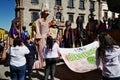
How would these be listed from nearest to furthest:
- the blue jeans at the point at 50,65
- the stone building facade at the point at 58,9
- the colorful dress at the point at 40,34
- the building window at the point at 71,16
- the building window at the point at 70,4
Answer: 1. the blue jeans at the point at 50,65
2. the colorful dress at the point at 40,34
3. the stone building facade at the point at 58,9
4. the building window at the point at 71,16
5. the building window at the point at 70,4

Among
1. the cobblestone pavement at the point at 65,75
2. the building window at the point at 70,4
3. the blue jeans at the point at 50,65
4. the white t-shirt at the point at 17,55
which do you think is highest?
the building window at the point at 70,4

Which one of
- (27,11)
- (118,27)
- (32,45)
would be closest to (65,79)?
(32,45)

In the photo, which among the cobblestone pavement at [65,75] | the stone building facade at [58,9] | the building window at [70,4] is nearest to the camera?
the cobblestone pavement at [65,75]

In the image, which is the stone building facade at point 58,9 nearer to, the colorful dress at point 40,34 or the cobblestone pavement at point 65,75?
the cobblestone pavement at point 65,75

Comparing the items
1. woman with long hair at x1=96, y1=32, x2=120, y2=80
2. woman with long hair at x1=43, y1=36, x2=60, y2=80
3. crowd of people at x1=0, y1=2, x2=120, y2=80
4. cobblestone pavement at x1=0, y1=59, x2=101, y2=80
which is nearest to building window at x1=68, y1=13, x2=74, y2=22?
crowd of people at x1=0, y1=2, x2=120, y2=80

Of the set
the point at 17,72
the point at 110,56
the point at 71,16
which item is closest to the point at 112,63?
the point at 110,56

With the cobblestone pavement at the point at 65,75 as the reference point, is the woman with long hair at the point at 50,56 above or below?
above

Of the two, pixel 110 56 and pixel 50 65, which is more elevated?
pixel 110 56

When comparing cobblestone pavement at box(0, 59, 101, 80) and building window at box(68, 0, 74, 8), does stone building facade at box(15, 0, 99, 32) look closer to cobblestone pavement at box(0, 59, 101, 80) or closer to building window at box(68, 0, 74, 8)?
building window at box(68, 0, 74, 8)

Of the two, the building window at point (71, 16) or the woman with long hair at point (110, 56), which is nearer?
the woman with long hair at point (110, 56)

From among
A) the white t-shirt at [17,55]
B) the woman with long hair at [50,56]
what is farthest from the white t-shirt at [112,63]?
the woman with long hair at [50,56]

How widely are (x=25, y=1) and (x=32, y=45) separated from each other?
3484 centimetres

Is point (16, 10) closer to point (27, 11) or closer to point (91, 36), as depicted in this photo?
point (27, 11)

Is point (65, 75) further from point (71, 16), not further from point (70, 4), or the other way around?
point (70, 4)
